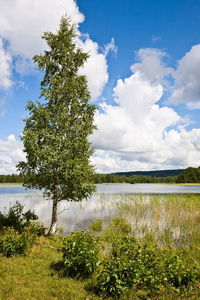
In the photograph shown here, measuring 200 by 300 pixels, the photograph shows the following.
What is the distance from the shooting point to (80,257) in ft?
23.5

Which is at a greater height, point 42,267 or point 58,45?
point 58,45

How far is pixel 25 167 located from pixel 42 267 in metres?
6.89

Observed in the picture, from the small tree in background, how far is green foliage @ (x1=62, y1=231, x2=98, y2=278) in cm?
487

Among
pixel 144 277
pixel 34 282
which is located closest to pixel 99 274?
pixel 144 277

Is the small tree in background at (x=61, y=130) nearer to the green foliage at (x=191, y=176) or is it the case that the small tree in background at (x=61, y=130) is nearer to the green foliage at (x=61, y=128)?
the green foliage at (x=61, y=128)

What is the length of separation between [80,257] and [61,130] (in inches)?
335

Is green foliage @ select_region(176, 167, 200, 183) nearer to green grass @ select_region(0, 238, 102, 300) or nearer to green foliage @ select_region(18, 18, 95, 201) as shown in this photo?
green foliage @ select_region(18, 18, 95, 201)

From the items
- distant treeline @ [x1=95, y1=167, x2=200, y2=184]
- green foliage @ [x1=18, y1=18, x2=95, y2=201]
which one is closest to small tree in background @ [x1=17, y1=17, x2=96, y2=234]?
green foliage @ [x1=18, y1=18, x2=95, y2=201]

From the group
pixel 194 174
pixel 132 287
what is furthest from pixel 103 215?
pixel 194 174

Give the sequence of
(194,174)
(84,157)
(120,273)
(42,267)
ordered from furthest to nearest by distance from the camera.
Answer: (194,174) < (84,157) < (42,267) < (120,273)

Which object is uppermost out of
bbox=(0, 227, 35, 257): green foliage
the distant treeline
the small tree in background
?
the small tree in background

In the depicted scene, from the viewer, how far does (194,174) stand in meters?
123

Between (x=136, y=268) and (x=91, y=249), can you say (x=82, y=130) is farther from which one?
(x=136, y=268)

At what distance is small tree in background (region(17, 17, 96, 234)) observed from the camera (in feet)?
41.1
